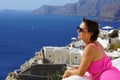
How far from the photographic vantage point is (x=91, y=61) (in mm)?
4461

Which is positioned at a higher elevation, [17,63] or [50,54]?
[50,54]

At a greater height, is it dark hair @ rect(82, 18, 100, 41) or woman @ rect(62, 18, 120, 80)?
dark hair @ rect(82, 18, 100, 41)

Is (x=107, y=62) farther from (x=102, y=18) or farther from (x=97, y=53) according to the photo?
(x=102, y=18)

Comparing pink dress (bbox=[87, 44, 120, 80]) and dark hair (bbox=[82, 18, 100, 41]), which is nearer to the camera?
pink dress (bbox=[87, 44, 120, 80])

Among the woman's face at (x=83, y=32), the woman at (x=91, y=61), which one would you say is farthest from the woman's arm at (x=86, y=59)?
the woman's face at (x=83, y=32)

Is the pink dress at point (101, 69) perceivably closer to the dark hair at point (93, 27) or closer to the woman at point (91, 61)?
the woman at point (91, 61)

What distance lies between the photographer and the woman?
4.40m

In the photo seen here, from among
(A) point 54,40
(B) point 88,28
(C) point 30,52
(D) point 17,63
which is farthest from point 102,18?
(B) point 88,28

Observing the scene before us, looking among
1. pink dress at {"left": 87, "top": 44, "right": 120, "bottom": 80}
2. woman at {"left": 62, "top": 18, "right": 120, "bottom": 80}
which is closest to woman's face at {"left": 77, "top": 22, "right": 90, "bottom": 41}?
woman at {"left": 62, "top": 18, "right": 120, "bottom": 80}

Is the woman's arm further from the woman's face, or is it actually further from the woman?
the woman's face

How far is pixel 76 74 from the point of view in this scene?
4496 mm

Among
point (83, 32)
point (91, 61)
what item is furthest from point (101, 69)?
point (83, 32)

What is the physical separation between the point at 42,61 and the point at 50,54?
0.78 m

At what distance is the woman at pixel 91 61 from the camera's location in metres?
4.40
